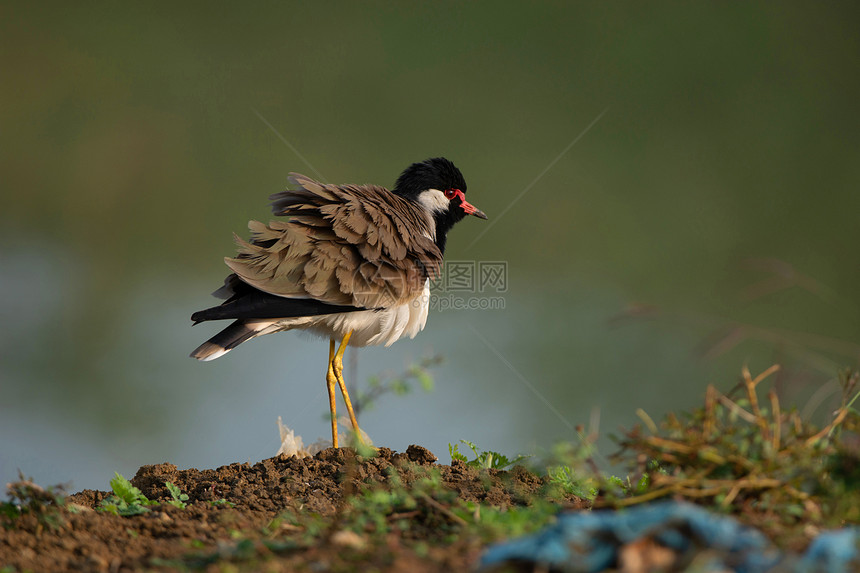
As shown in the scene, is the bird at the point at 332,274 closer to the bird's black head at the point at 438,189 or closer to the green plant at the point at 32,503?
the bird's black head at the point at 438,189

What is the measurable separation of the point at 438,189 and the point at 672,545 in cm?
439

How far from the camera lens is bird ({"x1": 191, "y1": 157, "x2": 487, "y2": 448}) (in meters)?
4.19

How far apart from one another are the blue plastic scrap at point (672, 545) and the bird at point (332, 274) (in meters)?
2.71

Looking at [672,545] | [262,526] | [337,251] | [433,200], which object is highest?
[433,200]

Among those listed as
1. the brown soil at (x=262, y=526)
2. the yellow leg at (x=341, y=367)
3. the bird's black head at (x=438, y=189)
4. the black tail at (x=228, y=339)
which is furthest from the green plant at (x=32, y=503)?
the bird's black head at (x=438, y=189)

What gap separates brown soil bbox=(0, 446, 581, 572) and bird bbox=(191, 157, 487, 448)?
776 millimetres

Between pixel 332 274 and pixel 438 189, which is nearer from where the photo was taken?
pixel 332 274

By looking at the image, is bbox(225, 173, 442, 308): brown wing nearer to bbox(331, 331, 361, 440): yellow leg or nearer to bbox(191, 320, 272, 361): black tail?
bbox(191, 320, 272, 361): black tail

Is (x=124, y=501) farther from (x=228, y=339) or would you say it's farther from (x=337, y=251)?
(x=337, y=251)

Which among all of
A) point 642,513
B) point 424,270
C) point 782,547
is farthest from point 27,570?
point 424,270

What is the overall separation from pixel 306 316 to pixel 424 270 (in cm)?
86

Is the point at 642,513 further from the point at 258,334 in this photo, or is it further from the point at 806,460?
the point at 258,334

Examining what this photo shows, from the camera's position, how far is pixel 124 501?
3033 mm

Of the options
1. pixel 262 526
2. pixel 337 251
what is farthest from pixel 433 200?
pixel 262 526
